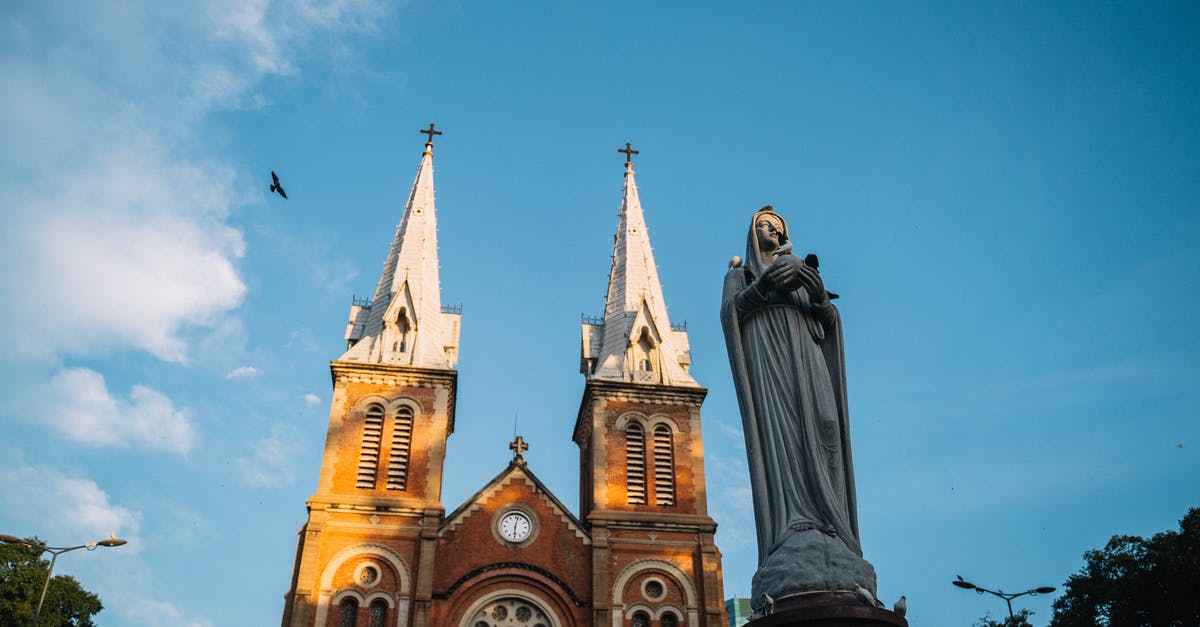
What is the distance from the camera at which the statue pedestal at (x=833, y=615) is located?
18.6 feet

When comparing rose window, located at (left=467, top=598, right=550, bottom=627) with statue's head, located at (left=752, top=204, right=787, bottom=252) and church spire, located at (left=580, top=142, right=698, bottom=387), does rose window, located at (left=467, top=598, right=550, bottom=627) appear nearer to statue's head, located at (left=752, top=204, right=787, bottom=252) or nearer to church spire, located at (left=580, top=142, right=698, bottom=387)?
church spire, located at (left=580, top=142, right=698, bottom=387)

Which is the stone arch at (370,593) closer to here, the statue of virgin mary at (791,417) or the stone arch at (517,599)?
the stone arch at (517,599)

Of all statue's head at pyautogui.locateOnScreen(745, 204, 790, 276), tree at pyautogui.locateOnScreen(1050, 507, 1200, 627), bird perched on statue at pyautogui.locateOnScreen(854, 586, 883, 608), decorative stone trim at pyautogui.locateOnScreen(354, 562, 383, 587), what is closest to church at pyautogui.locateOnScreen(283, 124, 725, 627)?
decorative stone trim at pyautogui.locateOnScreen(354, 562, 383, 587)

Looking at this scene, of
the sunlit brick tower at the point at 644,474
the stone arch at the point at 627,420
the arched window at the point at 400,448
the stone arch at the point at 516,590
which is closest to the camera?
the stone arch at the point at 516,590

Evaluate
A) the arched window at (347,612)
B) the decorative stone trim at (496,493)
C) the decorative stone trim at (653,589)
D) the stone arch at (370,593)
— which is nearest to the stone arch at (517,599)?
the stone arch at (370,593)

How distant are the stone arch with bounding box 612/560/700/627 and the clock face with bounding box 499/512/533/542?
9.21 ft

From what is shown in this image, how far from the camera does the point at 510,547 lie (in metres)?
26.0

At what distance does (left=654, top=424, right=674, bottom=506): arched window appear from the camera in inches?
1073

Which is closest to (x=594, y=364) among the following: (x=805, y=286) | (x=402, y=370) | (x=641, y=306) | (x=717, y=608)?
(x=641, y=306)

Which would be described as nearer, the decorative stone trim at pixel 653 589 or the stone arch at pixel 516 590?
the stone arch at pixel 516 590

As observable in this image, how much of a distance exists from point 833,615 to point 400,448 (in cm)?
2241

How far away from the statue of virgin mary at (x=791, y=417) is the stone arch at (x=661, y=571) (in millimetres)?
19273

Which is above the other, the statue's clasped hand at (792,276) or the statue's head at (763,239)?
the statue's head at (763,239)

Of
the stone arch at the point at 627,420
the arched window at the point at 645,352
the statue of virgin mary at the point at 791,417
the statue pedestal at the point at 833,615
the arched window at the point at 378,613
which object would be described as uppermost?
the arched window at the point at 645,352
